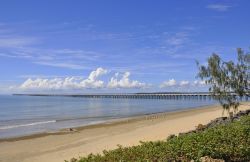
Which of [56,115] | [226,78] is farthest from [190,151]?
[56,115]

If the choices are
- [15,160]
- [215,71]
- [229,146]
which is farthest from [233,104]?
[229,146]

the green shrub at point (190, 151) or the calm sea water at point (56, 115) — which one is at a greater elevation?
the green shrub at point (190, 151)

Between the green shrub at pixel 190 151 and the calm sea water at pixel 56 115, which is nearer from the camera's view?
the green shrub at pixel 190 151

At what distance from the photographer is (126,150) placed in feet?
31.4

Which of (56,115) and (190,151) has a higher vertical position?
(190,151)

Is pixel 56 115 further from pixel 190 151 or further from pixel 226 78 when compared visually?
pixel 190 151

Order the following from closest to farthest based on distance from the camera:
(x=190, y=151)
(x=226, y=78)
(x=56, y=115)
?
(x=190, y=151)
(x=226, y=78)
(x=56, y=115)

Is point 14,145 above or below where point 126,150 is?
below

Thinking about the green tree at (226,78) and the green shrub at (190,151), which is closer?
the green shrub at (190,151)

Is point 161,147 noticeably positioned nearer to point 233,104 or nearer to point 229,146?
point 229,146

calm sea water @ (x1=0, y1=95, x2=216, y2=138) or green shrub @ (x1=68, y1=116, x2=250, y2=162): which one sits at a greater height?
green shrub @ (x1=68, y1=116, x2=250, y2=162)

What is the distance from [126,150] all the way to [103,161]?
0.94 metres

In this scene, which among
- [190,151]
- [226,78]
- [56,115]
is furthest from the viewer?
[56,115]

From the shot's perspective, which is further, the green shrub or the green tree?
the green tree
